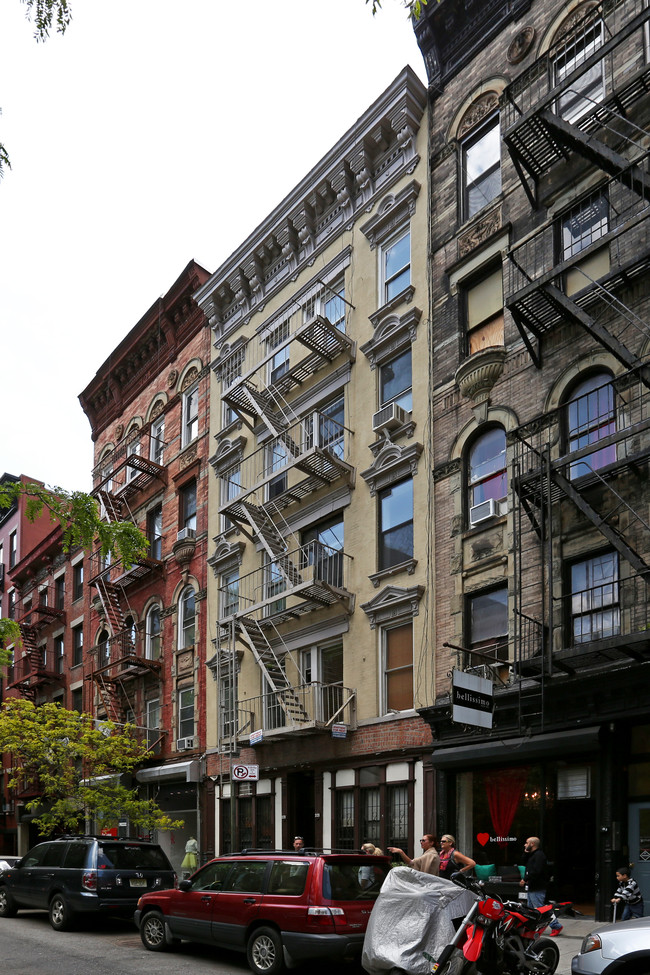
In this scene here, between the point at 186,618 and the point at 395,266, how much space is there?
508 inches

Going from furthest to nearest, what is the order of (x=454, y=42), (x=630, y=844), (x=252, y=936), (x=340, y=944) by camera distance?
(x=454, y=42), (x=630, y=844), (x=252, y=936), (x=340, y=944)

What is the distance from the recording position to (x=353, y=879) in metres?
12.6

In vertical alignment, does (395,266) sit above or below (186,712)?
above

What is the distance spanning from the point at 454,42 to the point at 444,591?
1250 centimetres

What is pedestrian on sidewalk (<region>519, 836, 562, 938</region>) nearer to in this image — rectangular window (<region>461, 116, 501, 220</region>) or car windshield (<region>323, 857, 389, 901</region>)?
car windshield (<region>323, 857, 389, 901</region>)

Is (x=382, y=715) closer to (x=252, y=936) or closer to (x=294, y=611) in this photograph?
(x=294, y=611)

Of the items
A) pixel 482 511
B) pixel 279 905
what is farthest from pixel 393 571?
pixel 279 905

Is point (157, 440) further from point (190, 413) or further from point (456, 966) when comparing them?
point (456, 966)

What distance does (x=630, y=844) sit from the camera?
15.2 meters

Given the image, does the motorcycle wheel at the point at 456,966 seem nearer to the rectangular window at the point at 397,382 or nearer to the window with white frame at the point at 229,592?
the rectangular window at the point at 397,382

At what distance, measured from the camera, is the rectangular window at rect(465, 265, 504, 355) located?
19.9 m

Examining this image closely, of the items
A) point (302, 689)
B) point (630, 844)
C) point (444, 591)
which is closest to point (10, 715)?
point (302, 689)

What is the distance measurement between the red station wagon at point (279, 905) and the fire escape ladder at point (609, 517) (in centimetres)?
554

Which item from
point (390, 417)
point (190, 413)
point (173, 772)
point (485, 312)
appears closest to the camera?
point (485, 312)
